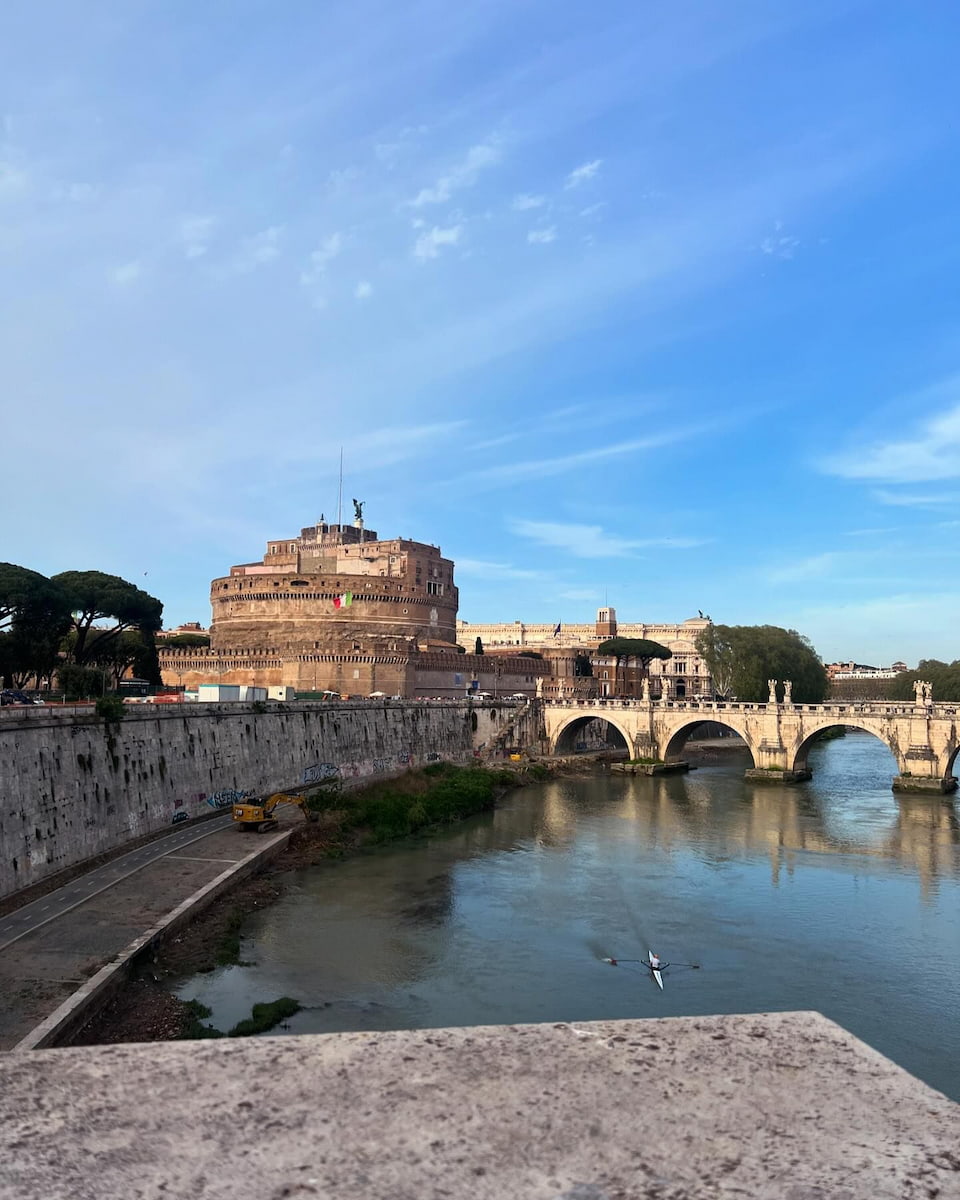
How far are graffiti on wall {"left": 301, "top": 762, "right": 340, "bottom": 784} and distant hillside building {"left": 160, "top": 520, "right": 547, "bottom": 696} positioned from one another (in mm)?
21914

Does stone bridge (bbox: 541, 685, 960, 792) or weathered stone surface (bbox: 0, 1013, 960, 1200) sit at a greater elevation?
weathered stone surface (bbox: 0, 1013, 960, 1200)

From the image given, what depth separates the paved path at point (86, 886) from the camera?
19859 mm

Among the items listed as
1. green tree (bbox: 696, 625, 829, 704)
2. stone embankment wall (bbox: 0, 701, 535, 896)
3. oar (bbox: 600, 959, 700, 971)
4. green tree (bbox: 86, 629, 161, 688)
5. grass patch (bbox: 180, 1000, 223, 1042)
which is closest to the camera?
grass patch (bbox: 180, 1000, 223, 1042)

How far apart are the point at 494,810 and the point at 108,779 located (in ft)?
73.4

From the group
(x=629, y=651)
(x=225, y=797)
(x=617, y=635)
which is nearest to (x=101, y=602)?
(x=225, y=797)

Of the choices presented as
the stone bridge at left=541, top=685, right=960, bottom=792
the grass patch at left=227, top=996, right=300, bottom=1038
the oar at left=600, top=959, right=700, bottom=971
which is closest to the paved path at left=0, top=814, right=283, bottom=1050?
the grass patch at left=227, top=996, right=300, bottom=1038

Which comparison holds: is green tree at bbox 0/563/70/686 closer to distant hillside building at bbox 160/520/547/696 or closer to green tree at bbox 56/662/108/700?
green tree at bbox 56/662/108/700

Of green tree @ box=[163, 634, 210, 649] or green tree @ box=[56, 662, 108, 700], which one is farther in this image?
green tree @ box=[163, 634, 210, 649]

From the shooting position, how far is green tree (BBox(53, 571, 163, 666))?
5597 cm

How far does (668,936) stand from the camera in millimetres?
23703

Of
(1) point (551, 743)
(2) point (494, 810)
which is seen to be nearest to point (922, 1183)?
(2) point (494, 810)

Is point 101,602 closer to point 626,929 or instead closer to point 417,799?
point 417,799

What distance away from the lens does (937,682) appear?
3863 inches

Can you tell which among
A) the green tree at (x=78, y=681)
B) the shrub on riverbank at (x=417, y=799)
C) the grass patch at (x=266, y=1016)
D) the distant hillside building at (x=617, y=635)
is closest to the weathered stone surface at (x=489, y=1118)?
the grass patch at (x=266, y=1016)
